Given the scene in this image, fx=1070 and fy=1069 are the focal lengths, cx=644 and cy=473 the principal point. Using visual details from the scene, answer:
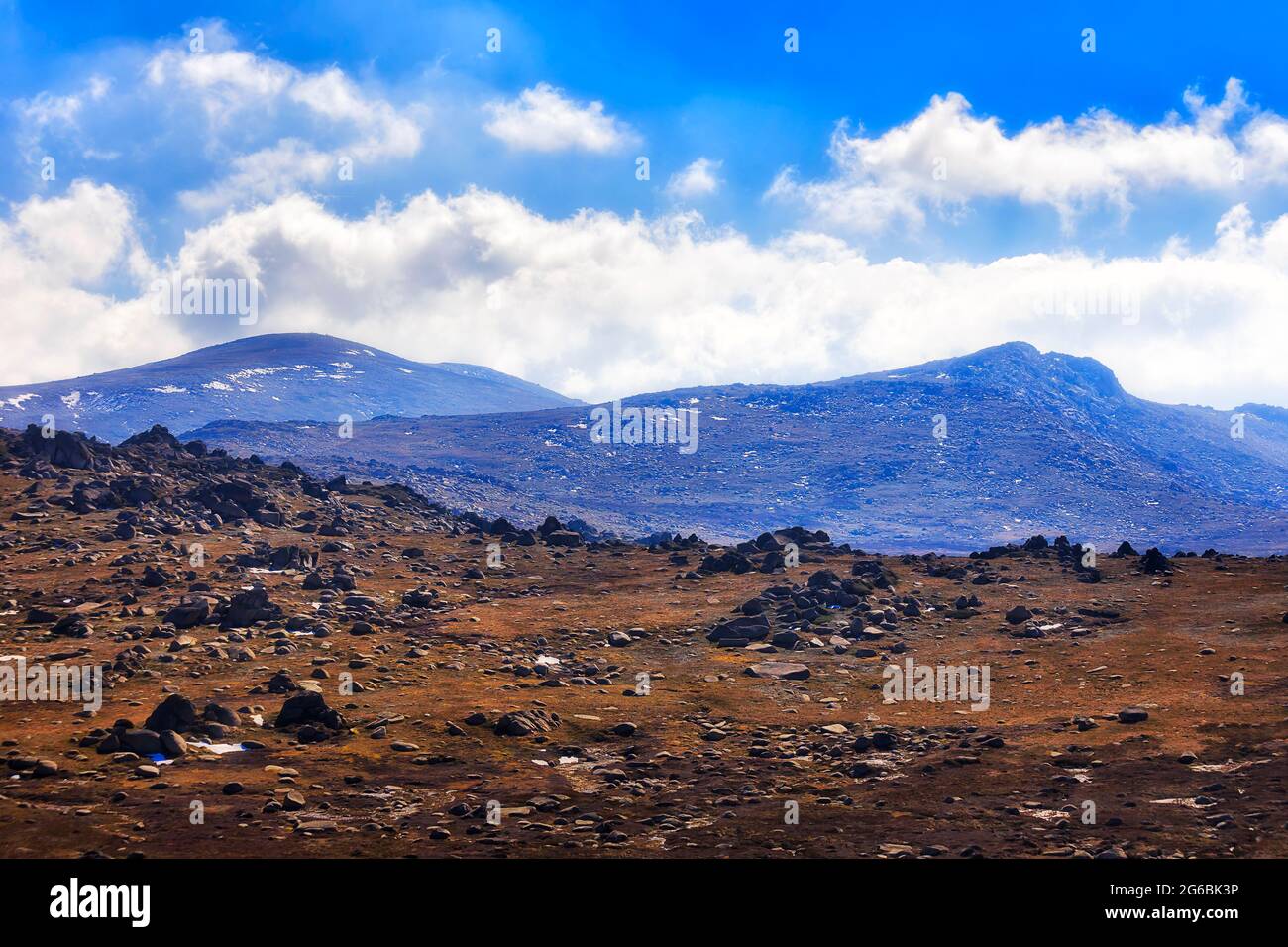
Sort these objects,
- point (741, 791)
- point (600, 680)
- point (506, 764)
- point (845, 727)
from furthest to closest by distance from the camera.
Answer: point (600, 680), point (845, 727), point (506, 764), point (741, 791)

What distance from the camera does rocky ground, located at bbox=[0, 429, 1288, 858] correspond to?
1762 cm

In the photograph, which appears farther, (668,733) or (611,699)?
(611,699)

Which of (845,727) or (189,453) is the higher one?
(189,453)

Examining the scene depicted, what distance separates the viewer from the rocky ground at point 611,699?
17625 millimetres

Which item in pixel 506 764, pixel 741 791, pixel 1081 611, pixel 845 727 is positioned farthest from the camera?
pixel 1081 611

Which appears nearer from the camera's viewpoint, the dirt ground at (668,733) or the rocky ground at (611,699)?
the dirt ground at (668,733)

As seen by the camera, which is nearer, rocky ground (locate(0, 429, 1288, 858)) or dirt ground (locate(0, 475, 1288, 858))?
dirt ground (locate(0, 475, 1288, 858))

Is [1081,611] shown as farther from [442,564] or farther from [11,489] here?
[11,489]

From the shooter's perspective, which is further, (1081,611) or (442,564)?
(442,564)

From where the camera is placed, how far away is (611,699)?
96.0 feet

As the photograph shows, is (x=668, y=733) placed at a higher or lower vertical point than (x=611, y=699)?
lower

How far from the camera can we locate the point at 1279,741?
68.5 feet
